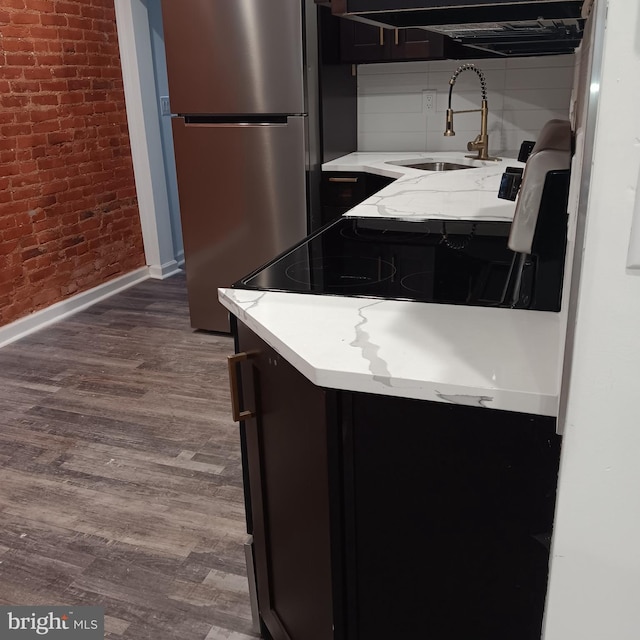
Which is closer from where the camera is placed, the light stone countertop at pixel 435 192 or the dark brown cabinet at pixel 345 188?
the light stone countertop at pixel 435 192

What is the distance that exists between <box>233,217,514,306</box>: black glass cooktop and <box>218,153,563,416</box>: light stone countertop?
58mm

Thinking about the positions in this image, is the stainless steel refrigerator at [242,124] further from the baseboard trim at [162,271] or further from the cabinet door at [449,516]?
the cabinet door at [449,516]

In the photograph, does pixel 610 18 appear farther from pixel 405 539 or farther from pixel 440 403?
pixel 405 539

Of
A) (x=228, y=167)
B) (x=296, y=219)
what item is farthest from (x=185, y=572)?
(x=228, y=167)

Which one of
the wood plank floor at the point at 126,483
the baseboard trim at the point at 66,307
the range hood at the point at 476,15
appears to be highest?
the range hood at the point at 476,15

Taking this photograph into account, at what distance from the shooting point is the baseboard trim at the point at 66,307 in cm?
354

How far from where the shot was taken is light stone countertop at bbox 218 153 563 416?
87cm

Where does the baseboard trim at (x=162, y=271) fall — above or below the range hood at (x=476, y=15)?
below

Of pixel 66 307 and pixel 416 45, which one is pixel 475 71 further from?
pixel 66 307

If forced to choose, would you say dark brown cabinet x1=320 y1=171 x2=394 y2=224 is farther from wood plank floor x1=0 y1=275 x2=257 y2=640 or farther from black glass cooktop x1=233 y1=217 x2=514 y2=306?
black glass cooktop x1=233 y1=217 x2=514 y2=306

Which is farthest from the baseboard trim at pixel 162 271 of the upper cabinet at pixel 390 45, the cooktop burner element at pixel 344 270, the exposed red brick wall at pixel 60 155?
the cooktop burner element at pixel 344 270

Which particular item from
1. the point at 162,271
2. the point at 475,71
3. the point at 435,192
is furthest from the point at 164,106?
the point at 435,192

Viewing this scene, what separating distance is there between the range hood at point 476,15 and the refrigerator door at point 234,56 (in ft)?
4.67

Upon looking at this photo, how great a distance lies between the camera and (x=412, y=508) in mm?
1014
